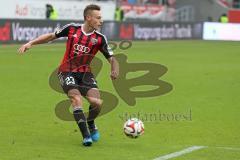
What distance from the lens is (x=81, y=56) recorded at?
962 cm

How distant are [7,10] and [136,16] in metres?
14.7

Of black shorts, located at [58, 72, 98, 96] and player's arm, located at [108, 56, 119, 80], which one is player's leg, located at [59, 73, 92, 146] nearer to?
black shorts, located at [58, 72, 98, 96]

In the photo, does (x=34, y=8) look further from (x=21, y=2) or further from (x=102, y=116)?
(x=102, y=116)

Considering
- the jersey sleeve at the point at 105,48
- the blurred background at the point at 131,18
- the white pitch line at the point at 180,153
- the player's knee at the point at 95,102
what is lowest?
the blurred background at the point at 131,18

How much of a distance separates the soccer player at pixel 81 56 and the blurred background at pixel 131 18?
2342 cm

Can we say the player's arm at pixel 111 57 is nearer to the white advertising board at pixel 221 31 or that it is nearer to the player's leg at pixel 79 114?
the player's leg at pixel 79 114

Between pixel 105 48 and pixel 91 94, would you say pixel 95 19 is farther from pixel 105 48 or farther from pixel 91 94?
pixel 91 94

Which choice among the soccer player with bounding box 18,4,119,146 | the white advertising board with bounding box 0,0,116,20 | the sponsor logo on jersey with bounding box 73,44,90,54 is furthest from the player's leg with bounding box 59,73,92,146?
the white advertising board with bounding box 0,0,116,20

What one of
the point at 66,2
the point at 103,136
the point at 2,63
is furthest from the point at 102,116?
the point at 66,2

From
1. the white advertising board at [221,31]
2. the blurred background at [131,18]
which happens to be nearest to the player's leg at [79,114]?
the blurred background at [131,18]

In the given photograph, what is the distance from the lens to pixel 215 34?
50.5 meters

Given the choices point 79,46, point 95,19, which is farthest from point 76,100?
point 95,19

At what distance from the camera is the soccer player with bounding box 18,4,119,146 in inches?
373

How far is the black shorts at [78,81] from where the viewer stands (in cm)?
959
